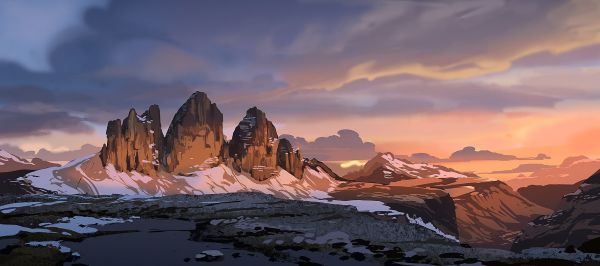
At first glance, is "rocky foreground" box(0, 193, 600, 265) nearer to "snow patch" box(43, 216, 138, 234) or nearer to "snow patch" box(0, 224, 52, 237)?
"snow patch" box(43, 216, 138, 234)

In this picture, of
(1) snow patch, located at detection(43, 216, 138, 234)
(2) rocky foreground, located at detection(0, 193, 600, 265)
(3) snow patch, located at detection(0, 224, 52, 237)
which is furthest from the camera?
(1) snow patch, located at detection(43, 216, 138, 234)

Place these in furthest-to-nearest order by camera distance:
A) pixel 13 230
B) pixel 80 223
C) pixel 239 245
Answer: pixel 80 223
pixel 13 230
pixel 239 245

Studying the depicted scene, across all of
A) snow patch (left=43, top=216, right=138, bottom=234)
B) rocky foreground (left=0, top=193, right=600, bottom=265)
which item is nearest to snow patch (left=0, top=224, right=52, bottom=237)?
rocky foreground (left=0, top=193, right=600, bottom=265)

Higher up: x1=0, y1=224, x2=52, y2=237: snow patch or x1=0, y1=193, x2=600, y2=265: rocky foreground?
x1=0, y1=224, x2=52, y2=237: snow patch

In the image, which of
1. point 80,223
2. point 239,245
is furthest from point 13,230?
point 239,245

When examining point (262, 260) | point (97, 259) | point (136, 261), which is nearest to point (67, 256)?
point (97, 259)

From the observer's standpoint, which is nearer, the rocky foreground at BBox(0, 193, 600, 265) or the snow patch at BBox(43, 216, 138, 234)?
the rocky foreground at BBox(0, 193, 600, 265)

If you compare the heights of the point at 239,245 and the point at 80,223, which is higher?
the point at 80,223

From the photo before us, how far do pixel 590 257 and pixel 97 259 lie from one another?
58.4 m

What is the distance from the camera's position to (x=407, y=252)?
75125mm

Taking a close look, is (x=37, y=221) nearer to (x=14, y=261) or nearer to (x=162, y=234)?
(x=162, y=234)

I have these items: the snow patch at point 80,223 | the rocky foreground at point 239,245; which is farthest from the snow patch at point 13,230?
the snow patch at point 80,223

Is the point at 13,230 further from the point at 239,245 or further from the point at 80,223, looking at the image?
the point at 239,245

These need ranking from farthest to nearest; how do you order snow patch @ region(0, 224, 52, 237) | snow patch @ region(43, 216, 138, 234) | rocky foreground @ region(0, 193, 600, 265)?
snow patch @ region(43, 216, 138, 234) < snow patch @ region(0, 224, 52, 237) < rocky foreground @ region(0, 193, 600, 265)
